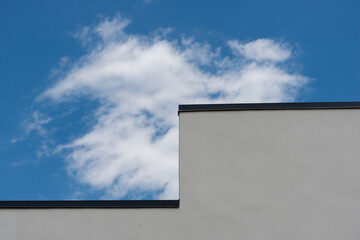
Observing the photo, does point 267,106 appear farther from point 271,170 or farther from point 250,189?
point 250,189

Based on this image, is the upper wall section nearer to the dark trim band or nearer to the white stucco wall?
the white stucco wall

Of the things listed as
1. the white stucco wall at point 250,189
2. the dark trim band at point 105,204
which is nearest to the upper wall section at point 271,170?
the white stucco wall at point 250,189

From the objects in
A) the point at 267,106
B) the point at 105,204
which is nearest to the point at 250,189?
the point at 267,106

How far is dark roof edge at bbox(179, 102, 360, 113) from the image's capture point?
6680 millimetres

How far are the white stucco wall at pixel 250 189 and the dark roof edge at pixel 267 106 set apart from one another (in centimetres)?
7

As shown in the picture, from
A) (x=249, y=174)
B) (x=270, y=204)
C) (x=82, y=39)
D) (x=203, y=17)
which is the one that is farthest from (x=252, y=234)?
(x=82, y=39)

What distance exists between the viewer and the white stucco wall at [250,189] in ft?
19.9

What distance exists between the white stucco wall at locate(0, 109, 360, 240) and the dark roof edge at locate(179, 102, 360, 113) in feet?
0.24

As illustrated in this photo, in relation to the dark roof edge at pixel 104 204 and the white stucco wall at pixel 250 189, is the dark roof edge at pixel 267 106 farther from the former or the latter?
the dark roof edge at pixel 104 204

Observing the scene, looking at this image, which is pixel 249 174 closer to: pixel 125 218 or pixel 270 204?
pixel 270 204

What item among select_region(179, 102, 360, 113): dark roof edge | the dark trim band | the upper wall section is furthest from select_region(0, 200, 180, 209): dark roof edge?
select_region(179, 102, 360, 113): dark roof edge

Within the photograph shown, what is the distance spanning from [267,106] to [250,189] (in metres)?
1.47

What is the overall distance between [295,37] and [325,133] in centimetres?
575

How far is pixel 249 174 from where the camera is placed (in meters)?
6.35
